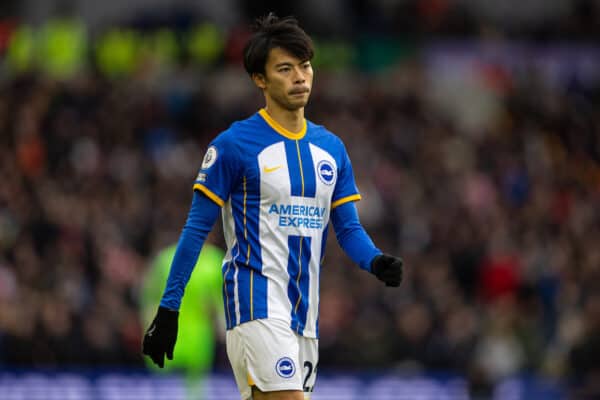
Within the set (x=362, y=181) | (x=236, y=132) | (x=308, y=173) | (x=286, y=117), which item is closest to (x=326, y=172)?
(x=308, y=173)

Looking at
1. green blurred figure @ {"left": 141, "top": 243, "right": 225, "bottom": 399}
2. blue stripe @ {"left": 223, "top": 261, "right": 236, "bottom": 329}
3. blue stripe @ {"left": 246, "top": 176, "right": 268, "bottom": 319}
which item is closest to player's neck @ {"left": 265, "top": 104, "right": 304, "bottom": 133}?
blue stripe @ {"left": 246, "top": 176, "right": 268, "bottom": 319}

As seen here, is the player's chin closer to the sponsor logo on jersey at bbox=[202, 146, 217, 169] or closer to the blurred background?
the sponsor logo on jersey at bbox=[202, 146, 217, 169]

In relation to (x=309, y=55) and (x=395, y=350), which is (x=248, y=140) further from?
(x=395, y=350)

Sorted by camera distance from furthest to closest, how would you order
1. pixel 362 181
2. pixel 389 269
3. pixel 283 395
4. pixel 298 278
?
pixel 362 181 → pixel 298 278 → pixel 389 269 → pixel 283 395

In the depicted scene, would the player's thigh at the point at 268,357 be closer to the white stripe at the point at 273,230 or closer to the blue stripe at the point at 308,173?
the white stripe at the point at 273,230

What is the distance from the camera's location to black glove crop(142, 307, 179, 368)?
598cm

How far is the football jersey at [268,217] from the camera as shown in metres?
6.12

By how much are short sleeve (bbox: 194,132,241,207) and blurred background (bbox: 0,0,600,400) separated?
676cm

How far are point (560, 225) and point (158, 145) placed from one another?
572cm

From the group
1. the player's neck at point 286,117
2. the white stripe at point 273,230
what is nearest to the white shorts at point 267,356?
the white stripe at point 273,230

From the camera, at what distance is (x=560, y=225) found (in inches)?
683

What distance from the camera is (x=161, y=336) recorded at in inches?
235

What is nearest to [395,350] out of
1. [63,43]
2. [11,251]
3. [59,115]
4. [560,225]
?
[560,225]

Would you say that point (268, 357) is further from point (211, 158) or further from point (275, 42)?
point (275, 42)
